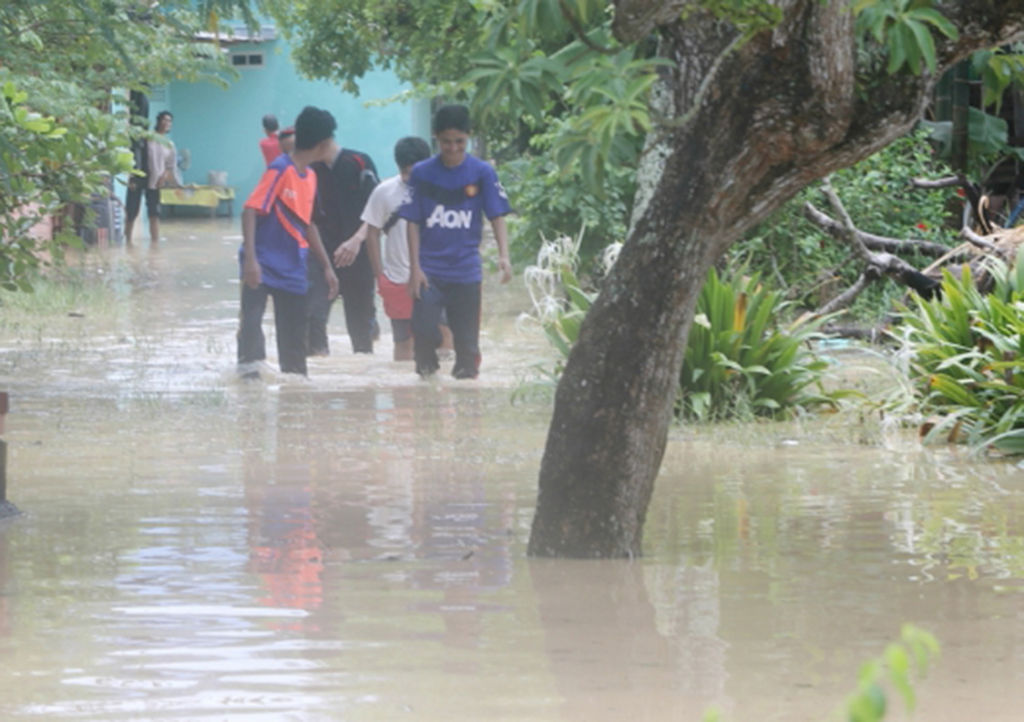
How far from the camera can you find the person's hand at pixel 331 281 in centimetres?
1242

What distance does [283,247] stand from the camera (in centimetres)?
1129

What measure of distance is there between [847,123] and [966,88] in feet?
19.6

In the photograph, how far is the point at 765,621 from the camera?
5320mm

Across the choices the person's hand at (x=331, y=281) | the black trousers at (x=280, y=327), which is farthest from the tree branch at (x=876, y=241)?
the black trousers at (x=280, y=327)

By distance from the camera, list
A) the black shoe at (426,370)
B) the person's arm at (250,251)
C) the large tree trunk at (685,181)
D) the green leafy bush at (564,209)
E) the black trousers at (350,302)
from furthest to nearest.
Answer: the green leafy bush at (564,209)
the black trousers at (350,302)
the black shoe at (426,370)
the person's arm at (250,251)
the large tree trunk at (685,181)

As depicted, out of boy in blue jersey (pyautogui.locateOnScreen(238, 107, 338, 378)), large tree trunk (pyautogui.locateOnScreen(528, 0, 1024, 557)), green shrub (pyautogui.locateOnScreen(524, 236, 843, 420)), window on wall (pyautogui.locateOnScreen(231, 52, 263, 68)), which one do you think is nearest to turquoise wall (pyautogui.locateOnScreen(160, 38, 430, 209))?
window on wall (pyautogui.locateOnScreen(231, 52, 263, 68))

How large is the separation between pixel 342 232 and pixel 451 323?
6.38 ft

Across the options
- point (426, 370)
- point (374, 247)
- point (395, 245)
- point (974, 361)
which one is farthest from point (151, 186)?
point (974, 361)

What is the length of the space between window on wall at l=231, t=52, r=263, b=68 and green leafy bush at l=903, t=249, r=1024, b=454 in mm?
25417

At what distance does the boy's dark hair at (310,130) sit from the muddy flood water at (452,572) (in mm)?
1906

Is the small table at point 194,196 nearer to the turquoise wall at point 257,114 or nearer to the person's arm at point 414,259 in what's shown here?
the turquoise wall at point 257,114

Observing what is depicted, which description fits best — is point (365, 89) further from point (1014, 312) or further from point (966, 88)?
point (1014, 312)

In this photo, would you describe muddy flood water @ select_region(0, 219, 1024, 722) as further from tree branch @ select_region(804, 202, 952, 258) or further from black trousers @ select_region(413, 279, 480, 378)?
tree branch @ select_region(804, 202, 952, 258)

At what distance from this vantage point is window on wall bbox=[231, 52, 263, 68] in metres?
33.8
